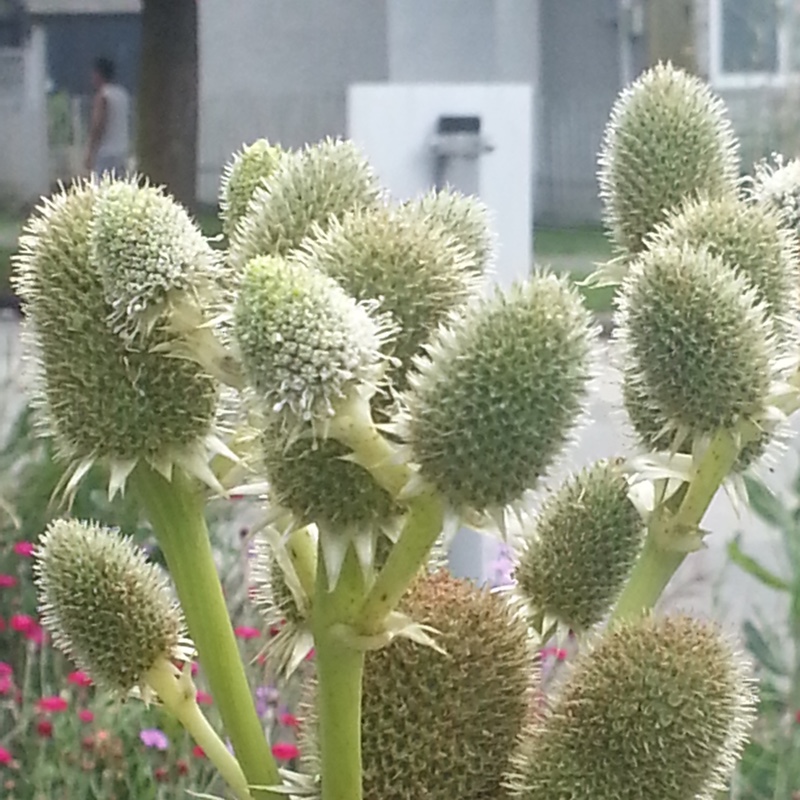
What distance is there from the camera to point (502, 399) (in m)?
0.29

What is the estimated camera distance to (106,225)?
1.03 feet

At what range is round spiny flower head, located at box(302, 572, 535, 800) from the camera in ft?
1.21

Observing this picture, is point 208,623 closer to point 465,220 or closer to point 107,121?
point 465,220

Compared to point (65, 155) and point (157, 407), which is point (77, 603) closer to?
point (157, 407)

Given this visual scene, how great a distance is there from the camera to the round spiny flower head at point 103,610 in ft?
1.31

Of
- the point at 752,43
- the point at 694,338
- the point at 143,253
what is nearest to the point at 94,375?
the point at 143,253

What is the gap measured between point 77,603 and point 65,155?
1.55 m

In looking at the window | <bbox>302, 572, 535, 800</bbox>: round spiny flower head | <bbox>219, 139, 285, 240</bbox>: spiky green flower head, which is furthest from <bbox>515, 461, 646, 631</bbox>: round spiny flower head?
the window

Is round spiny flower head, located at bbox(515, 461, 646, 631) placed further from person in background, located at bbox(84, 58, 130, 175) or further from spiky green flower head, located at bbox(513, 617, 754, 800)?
person in background, located at bbox(84, 58, 130, 175)

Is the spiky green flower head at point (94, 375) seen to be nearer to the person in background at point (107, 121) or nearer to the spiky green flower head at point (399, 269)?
the spiky green flower head at point (399, 269)

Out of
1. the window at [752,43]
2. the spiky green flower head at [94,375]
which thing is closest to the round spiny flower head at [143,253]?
the spiky green flower head at [94,375]

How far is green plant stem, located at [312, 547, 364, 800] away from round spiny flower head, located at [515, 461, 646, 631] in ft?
0.29

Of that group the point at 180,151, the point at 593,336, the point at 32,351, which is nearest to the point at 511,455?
the point at 593,336

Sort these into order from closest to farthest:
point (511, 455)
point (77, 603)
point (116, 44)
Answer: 1. point (511, 455)
2. point (77, 603)
3. point (116, 44)
